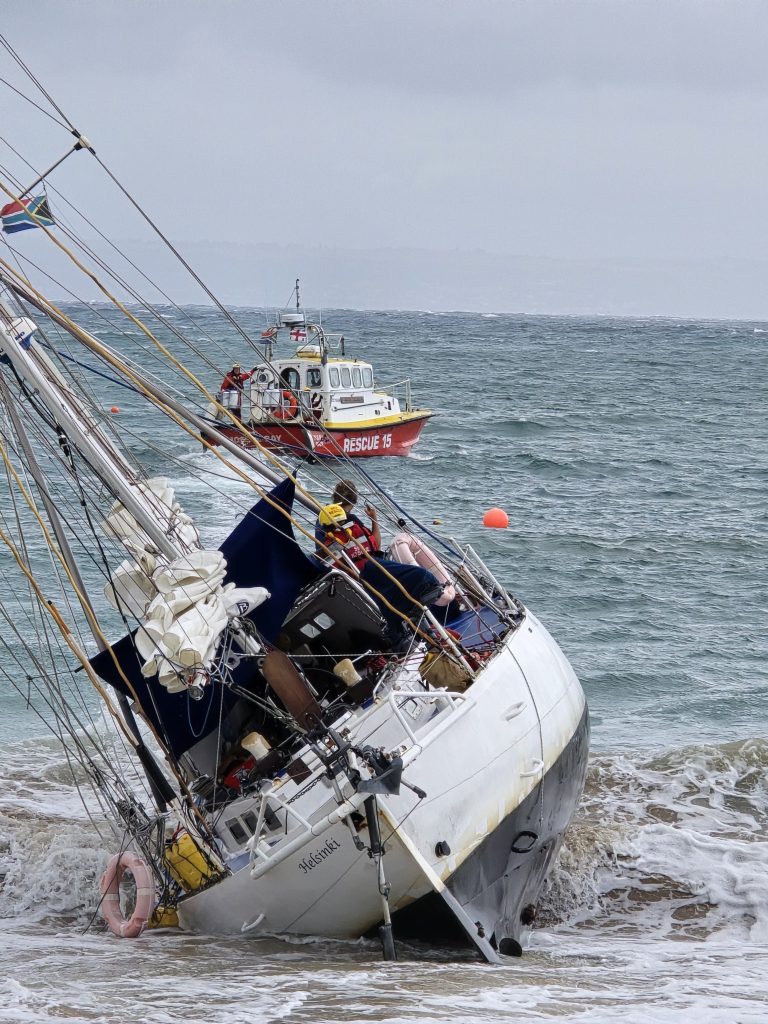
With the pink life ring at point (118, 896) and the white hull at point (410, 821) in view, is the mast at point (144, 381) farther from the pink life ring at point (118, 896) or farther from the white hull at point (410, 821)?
the pink life ring at point (118, 896)

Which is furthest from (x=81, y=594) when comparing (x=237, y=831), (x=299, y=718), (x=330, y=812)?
(x=330, y=812)

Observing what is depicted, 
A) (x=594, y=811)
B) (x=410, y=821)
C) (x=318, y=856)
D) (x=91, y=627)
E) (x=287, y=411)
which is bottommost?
(x=594, y=811)

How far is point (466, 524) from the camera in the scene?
80.8 feet

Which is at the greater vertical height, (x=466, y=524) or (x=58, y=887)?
(x=466, y=524)

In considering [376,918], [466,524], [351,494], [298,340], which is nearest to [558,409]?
[298,340]

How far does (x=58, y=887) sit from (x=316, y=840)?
4.05 meters

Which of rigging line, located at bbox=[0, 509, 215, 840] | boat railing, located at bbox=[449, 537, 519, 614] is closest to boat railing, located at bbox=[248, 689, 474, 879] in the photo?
rigging line, located at bbox=[0, 509, 215, 840]

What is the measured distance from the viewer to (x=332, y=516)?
1084cm

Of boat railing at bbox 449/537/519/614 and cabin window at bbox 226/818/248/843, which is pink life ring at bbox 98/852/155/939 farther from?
boat railing at bbox 449/537/519/614

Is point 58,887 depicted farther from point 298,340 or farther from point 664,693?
point 298,340

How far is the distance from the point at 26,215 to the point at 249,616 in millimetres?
3822

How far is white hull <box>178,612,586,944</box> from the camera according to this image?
27.2 ft

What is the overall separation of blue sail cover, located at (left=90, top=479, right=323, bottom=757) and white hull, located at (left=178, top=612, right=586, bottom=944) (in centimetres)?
86

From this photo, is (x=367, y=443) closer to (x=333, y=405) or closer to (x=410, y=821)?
(x=333, y=405)
